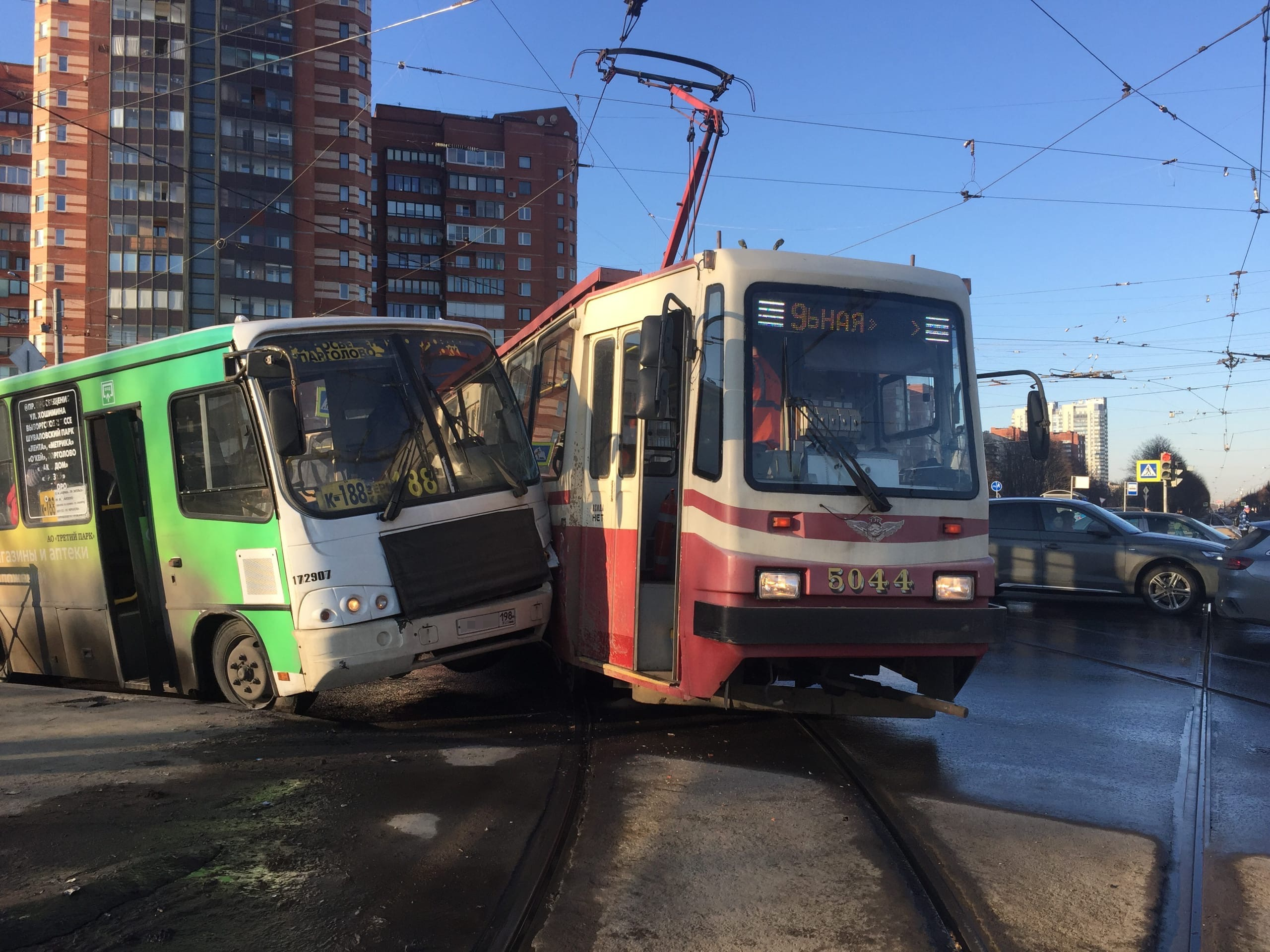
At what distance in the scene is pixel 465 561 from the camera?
24.0ft

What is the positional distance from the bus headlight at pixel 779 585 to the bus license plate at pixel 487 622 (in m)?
2.21

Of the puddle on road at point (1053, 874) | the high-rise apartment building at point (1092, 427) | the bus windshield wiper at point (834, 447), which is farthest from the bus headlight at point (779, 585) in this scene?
the high-rise apartment building at point (1092, 427)

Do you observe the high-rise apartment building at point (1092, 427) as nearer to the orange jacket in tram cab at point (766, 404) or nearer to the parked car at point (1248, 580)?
the parked car at point (1248, 580)

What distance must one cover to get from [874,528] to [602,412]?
7.31 ft

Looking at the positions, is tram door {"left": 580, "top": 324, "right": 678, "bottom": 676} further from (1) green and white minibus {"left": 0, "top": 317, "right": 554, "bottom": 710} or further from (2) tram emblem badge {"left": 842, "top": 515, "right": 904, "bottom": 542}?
(2) tram emblem badge {"left": 842, "top": 515, "right": 904, "bottom": 542}

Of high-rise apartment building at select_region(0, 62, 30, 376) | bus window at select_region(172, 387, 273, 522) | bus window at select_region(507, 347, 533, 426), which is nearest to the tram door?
bus window at select_region(507, 347, 533, 426)

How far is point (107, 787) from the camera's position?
5.89 metres

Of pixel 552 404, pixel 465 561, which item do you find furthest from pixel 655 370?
pixel 552 404

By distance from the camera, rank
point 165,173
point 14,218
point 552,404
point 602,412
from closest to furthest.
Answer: point 602,412 → point 552,404 → point 165,173 → point 14,218

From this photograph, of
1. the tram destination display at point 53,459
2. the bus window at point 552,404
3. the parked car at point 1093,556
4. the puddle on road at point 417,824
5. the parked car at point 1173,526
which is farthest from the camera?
the parked car at point 1173,526

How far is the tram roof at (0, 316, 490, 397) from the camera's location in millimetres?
7238

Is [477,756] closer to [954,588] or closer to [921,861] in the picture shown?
[921,861]

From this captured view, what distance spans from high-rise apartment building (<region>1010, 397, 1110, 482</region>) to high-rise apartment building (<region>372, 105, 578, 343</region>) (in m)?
75.5

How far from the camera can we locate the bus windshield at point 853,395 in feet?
20.6
